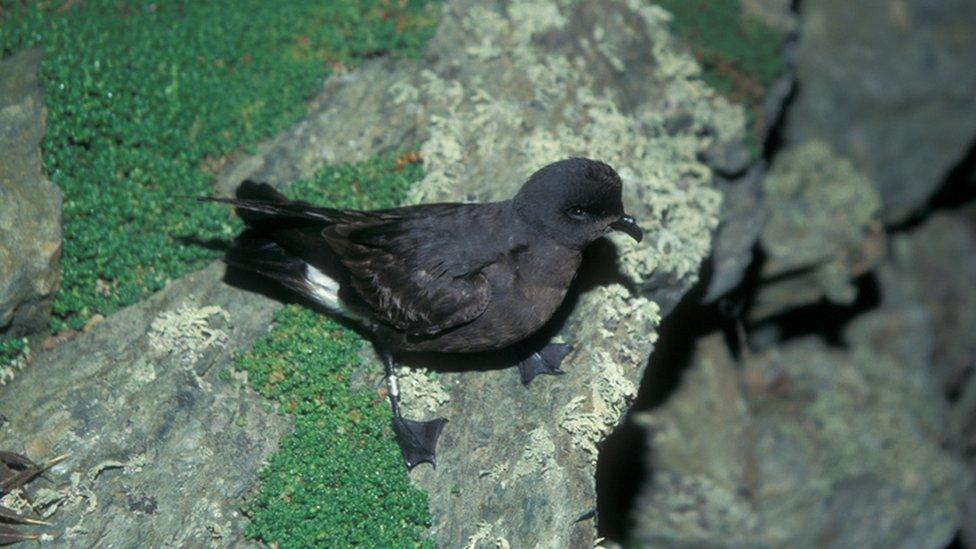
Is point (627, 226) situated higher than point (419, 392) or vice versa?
point (627, 226)

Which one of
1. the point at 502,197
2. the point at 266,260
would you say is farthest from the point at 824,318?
the point at 266,260

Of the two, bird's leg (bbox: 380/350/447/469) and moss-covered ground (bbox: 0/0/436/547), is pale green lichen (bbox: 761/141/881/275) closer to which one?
moss-covered ground (bbox: 0/0/436/547)

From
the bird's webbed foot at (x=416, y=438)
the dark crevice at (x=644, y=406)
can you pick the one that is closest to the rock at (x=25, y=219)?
the bird's webbed foot at (x=416, y=438)

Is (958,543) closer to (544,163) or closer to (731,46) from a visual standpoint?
(731,46)

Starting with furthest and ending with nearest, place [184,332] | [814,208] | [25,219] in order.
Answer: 1. [814,208]
2. [184,332]
3. [25,219]

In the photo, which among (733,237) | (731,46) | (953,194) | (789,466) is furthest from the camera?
(953,194)

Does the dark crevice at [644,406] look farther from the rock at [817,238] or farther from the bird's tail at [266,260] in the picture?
the bird's tail at [266,260]
